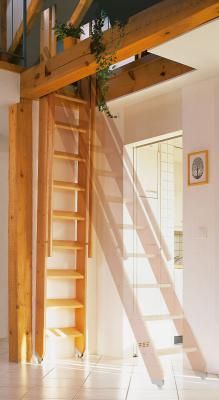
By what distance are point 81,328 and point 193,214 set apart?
167 cm

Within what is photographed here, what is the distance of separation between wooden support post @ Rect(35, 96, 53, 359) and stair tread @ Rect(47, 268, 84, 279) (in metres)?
0.14

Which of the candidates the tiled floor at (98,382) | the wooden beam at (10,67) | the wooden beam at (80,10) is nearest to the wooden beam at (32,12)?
the wooden beam at (10,67)

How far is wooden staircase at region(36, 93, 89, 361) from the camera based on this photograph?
511 cm

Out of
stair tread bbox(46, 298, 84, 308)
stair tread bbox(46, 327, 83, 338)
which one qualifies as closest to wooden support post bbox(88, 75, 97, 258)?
stair tread bbox(46, 298, 84, 308)

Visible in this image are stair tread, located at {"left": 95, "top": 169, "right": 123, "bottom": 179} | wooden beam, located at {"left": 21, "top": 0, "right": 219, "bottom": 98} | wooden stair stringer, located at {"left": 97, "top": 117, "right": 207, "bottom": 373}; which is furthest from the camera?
stair tread, located at {"left": 95, "top": 169, "right": 123, "bottom": 179}

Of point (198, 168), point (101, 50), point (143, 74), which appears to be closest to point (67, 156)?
point (143, 74)

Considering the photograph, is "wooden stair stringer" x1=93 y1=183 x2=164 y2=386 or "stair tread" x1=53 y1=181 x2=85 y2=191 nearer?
"wooden stair stringer" x1=93 y1=183 x2=164 y2=386

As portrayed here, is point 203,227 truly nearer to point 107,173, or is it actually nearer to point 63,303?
point 107,173

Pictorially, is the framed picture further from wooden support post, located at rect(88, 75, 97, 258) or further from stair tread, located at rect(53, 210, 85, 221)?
stair tread, located at rect(53, 210, 85, 221)

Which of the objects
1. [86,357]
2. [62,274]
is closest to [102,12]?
[62,274]

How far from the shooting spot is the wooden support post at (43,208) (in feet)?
16.7

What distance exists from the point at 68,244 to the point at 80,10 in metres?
2.20

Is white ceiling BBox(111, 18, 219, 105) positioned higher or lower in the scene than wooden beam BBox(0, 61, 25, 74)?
lower

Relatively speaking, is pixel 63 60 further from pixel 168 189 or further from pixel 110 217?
pixel 168 189
